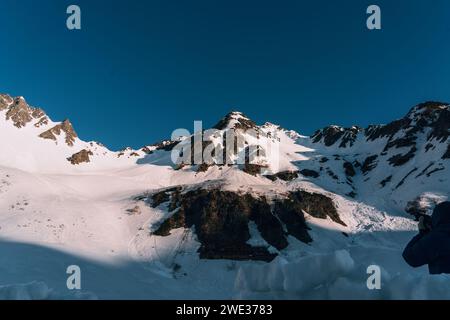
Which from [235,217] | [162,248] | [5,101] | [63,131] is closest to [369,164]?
[235,217]

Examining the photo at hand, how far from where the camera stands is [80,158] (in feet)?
281

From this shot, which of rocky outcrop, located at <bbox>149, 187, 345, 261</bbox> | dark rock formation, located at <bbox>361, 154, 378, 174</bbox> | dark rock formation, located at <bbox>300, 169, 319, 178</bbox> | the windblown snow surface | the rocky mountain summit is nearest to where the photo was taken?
the windblown snow surface

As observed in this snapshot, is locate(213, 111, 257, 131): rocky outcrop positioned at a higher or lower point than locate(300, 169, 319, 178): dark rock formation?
higher

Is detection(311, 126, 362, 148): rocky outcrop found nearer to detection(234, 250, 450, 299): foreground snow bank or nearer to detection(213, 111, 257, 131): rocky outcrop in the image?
detection(213, 111, 257, 131): rocky outcrop

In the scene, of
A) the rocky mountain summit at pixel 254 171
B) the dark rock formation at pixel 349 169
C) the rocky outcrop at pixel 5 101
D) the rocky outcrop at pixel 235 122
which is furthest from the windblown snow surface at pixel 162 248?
the rocky outcrop at pixel 235 122

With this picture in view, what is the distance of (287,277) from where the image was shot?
7316 millimetres

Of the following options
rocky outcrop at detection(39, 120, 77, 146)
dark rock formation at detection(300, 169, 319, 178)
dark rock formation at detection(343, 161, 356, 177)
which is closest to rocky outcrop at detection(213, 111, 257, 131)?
dark rock formation at detection(343, 161, 356, 177)

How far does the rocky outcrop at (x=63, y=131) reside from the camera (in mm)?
93625

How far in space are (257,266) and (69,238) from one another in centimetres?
3256

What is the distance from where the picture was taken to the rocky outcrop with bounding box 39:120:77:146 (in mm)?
93625

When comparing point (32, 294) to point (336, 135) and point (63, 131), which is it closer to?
point (63, 131)

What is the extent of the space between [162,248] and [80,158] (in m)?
53.6

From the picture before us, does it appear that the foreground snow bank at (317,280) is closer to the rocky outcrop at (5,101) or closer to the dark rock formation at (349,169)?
the dark rock formation at (349,169)

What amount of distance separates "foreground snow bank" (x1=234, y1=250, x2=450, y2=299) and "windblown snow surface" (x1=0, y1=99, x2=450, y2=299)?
19 millimetres
